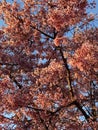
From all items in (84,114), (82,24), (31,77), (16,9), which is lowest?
(84,114)

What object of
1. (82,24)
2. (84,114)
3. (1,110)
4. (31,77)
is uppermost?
(82,24)

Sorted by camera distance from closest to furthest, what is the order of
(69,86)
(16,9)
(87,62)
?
(87,62) → (69,86) → (16,9)

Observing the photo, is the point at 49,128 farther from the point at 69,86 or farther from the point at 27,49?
the point at 27,49

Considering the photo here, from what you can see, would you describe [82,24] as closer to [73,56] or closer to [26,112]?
Result: [73,56]

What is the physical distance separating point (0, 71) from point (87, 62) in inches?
227

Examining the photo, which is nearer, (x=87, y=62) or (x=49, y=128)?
(x=87, y=62)

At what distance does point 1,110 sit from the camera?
19.2 meters

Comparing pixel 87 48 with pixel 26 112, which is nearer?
pixel 87 48

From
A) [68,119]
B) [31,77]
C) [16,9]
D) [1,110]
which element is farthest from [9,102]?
[16,9]

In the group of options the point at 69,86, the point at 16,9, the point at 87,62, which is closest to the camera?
the point at 87,62

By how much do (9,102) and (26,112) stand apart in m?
2.39

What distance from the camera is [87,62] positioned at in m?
17.9

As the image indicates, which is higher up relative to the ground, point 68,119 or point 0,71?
point 0,71

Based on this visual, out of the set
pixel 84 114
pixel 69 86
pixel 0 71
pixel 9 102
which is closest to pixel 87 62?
pixel 69 86
